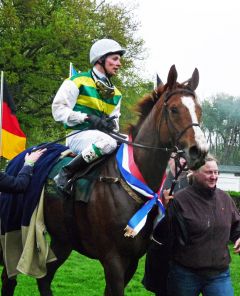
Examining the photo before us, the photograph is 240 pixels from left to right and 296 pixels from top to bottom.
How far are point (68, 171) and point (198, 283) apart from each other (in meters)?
1.48

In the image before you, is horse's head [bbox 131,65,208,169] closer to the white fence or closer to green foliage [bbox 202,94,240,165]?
the white fence

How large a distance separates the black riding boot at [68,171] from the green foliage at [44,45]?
54.8 feet

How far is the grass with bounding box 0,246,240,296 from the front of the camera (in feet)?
22.0

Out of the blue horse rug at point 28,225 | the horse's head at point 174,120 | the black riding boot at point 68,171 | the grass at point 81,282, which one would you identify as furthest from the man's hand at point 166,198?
the grass at point 81,282

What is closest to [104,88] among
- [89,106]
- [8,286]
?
[89,106]

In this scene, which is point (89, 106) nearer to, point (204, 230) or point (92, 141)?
point (92, 141)

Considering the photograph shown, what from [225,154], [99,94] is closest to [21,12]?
[99,94]

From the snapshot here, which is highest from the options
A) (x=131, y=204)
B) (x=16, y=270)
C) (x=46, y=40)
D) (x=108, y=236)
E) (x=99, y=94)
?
(x=46, y=40)

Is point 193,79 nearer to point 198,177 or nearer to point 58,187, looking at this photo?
point 198,177

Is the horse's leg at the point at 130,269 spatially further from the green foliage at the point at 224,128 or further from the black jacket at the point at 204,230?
the green foliage at the point at 224,128

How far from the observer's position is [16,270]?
499 centimetres

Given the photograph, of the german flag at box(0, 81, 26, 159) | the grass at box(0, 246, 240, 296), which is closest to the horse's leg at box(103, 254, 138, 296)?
the grass at box(0, 246, 240, 296)

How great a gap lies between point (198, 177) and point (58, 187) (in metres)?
1.29

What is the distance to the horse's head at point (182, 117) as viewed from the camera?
3619mm
